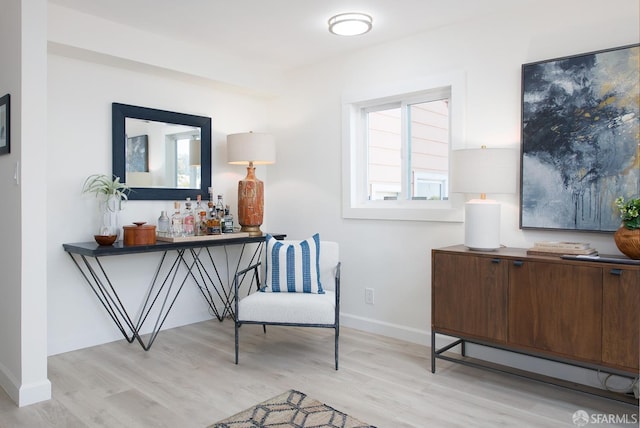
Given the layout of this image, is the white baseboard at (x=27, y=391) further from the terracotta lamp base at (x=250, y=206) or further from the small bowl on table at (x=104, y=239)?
the terracotta lamp base at (x=250, y=206)

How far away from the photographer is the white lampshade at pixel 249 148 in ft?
12.9

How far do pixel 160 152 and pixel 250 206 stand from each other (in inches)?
33.7

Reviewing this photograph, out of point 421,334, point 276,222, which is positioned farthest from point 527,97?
point 276,222

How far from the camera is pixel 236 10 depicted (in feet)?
10.1

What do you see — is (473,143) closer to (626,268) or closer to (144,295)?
(626,268)

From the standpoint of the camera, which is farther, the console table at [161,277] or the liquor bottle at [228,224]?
the liquor bottle at [228,224]

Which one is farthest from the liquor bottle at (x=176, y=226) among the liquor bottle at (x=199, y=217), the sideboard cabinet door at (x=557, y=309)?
the sideboard cabinet door at (x=557, y=309)

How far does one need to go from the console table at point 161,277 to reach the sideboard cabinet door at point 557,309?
2.07 m

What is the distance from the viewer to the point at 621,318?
2.18 metres

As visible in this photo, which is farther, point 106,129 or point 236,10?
point 106,129

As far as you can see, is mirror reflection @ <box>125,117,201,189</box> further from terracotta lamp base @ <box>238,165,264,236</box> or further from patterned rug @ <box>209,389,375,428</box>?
patterned rug @ <box>209,389,375,428</box>

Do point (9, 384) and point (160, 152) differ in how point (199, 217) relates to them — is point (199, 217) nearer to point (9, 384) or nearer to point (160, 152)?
point (160, 152)

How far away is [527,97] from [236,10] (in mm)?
1968

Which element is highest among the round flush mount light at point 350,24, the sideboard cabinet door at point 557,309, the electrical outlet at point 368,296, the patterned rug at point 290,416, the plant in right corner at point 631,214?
the round flush mount light at point 350,24
